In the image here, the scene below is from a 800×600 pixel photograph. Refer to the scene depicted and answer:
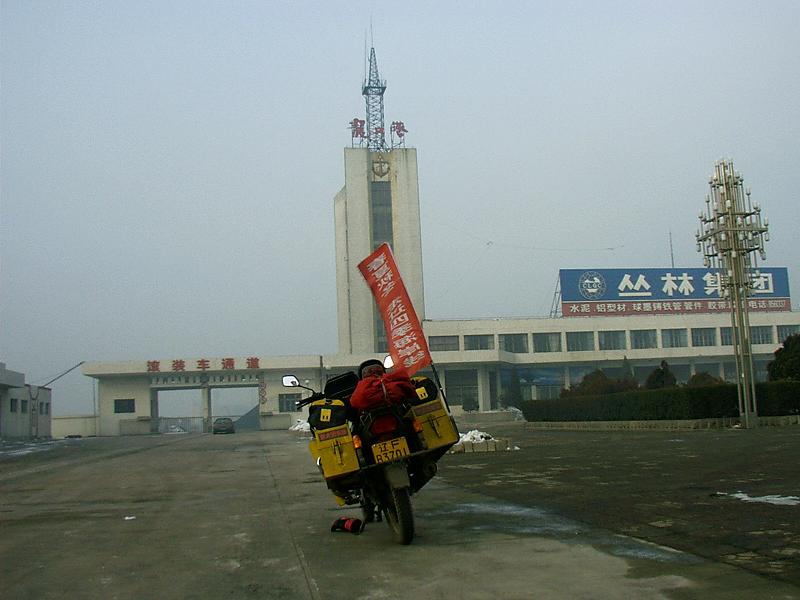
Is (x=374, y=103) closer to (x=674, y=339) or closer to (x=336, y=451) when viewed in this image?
(x=674, y=339)

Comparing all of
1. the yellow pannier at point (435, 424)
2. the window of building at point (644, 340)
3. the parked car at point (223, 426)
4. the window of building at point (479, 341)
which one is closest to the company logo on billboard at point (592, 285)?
the window of building at point (644, 340)

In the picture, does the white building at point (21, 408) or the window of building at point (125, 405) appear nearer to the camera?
the white building at point (21, 408)

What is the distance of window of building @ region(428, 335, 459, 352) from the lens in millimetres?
72000

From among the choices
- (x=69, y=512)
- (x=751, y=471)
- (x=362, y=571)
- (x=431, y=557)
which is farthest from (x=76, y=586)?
(x=751, y=471)

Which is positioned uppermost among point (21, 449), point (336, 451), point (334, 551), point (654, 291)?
point (654, 291)

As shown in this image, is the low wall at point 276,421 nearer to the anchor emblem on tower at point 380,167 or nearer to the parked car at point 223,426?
the parked car at point 223,426

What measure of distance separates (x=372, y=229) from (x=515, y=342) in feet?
59.6

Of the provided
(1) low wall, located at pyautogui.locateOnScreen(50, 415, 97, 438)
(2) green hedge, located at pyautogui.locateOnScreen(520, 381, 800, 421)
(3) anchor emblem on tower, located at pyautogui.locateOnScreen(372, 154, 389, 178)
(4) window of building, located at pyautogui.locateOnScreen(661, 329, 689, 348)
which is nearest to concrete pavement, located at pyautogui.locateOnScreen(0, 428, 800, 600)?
(2) green hedge, located at pyautogui.locateOnScreen(520, 381, 800, 421)

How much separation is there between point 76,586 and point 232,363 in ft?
215

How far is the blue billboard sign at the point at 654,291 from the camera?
68438mm

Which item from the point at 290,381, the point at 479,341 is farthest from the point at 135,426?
the point at 290,381

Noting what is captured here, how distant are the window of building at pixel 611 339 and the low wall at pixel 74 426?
48.8 meters

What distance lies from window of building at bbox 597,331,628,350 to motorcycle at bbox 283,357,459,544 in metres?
67.5

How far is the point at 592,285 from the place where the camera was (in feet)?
225
